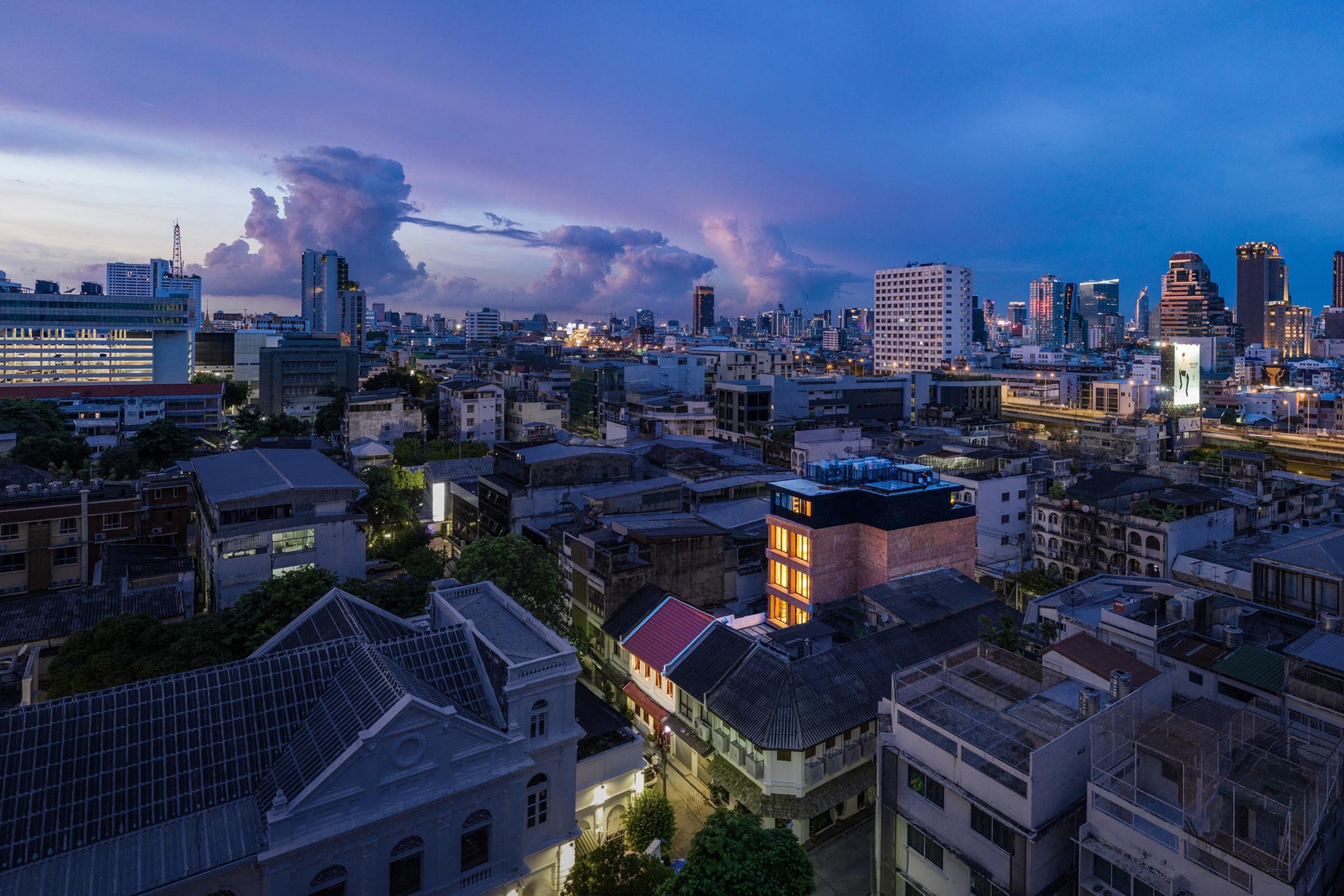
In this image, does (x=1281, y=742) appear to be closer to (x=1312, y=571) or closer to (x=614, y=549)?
(x=1312, y=571)

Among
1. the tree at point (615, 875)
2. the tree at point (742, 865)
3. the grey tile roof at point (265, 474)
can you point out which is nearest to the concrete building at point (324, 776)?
the tree at point (615, 875)

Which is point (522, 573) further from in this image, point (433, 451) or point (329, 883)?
point (433, 451)

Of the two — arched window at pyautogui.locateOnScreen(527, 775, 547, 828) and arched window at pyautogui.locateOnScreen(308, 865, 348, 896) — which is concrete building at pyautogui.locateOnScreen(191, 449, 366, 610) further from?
arched window at pyautogui.locateOnScreen(308, 865, 348, 896)

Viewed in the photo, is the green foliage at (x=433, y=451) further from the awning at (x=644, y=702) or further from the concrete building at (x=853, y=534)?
the awning at (x=644, y=702)

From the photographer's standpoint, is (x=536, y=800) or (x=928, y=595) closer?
(x=536, y=800)

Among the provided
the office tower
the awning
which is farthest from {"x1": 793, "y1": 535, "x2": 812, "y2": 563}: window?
the office tower

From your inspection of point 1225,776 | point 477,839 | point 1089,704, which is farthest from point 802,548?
point 477,839
